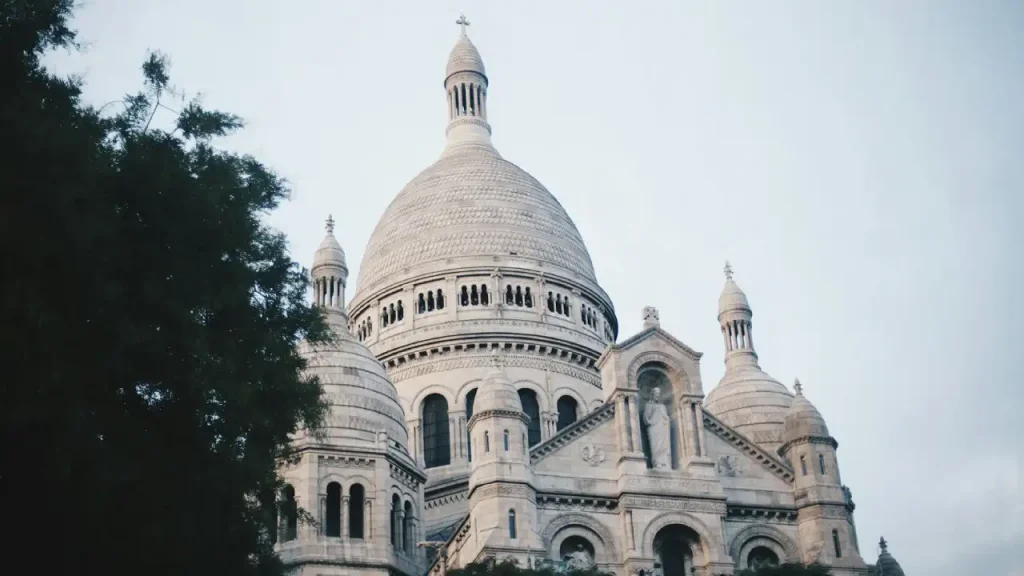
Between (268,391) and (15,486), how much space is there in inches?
A: 198

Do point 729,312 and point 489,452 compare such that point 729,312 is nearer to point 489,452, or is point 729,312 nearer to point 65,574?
point 489,452

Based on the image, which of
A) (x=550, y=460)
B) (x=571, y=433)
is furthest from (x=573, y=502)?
(x=571, y=433)

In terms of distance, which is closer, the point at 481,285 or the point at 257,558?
→ the point at 257,558

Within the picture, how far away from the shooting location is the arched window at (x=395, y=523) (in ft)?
130

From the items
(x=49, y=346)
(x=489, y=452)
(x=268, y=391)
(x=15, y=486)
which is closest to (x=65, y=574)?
(x=15, y=486)

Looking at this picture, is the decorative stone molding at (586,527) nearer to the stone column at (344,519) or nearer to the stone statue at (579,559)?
the stone statue at (579,559)

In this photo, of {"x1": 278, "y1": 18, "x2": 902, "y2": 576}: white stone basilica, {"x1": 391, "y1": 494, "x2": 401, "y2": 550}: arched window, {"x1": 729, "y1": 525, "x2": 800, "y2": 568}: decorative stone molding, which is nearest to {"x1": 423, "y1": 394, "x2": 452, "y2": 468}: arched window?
{"x1": 278, "y1": 18, "x2": 902, "y2": 576}: white stone basilica

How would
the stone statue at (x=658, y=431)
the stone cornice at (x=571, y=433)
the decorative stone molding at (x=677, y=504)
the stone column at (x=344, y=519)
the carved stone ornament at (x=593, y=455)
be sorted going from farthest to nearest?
the stone column at (x=344, y=519) → the stone statue at (x=658, y=431) → the carved stone ornament at (x=593, y=455) → the stone cornice at (x=571, y=433) → the decorative stone molding at (x=677, y=504)

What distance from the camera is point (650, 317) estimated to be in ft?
132

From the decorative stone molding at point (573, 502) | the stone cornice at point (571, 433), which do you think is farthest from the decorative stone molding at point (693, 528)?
the stone cornice at point (571, 433)

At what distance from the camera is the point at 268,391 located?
75.1 feet

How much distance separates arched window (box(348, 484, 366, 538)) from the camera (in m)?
38.8

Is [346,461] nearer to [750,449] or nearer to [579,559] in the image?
[579,559]

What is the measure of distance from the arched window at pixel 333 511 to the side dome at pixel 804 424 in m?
13.3
